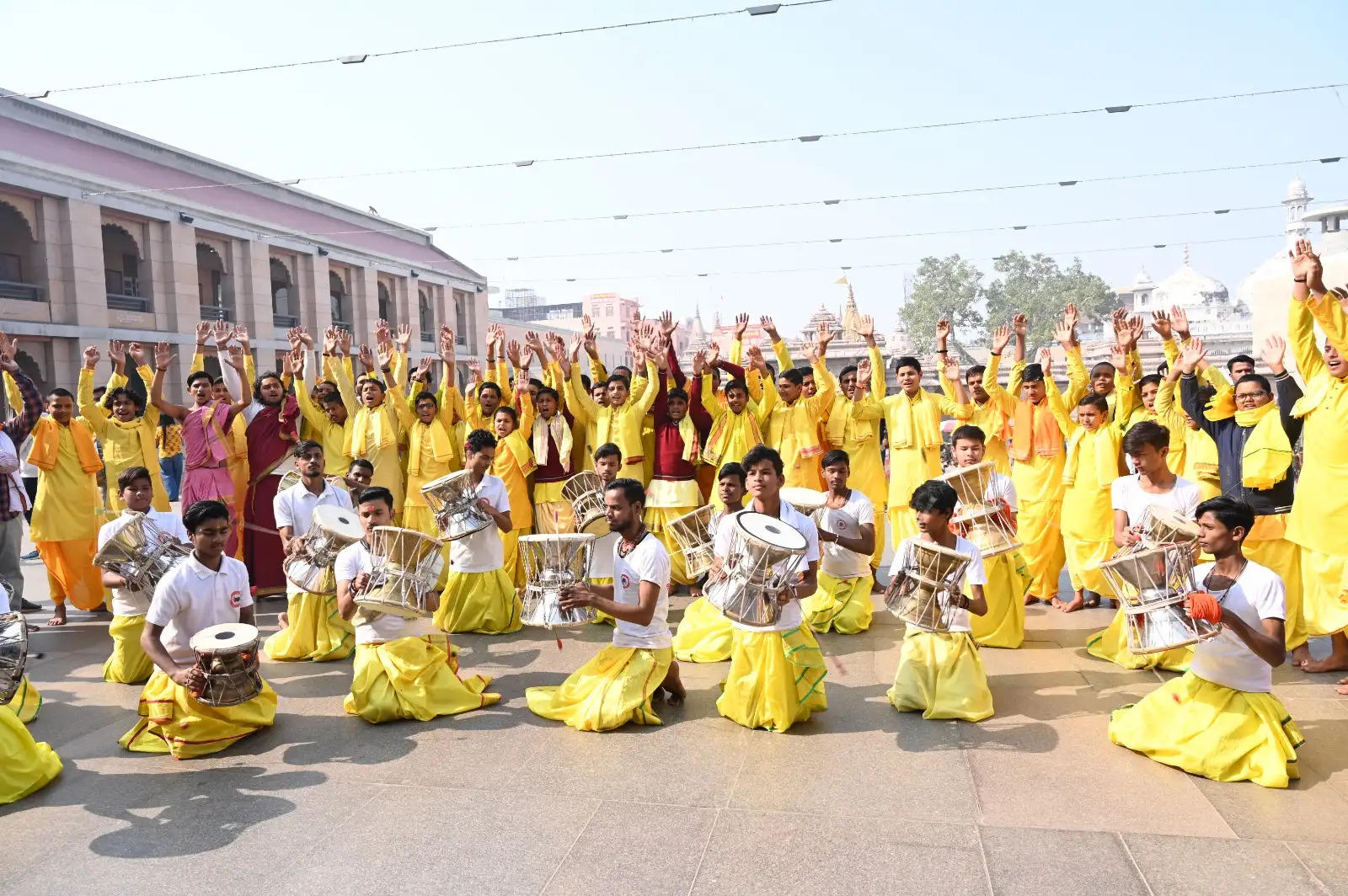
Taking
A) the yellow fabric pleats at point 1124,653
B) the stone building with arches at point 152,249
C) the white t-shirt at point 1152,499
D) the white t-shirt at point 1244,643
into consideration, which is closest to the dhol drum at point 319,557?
the white t-shirt at point 1244,643

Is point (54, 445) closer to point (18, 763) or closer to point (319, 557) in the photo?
point (319, 557)

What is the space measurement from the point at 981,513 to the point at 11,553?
697 cm

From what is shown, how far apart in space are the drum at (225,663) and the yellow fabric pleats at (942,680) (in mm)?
3201

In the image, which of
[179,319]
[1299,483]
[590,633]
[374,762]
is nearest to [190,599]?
[374,762]

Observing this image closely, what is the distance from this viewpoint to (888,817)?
12.0 feet

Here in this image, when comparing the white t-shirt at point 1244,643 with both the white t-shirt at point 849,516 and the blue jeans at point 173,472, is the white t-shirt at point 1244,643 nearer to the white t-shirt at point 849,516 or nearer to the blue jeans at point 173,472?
the white t-shirt at point 849,516

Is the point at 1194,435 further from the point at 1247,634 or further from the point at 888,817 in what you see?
the point at 888,817

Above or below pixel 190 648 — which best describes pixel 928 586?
above

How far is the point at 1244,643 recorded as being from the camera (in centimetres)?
390

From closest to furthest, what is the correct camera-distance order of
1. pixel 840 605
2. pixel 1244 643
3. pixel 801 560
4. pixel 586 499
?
pixel 1244 643, pixel 801 560, pixel 840 605, pixel 586 499

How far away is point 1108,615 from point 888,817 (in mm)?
4117

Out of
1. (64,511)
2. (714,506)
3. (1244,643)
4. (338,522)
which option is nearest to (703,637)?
(714,506)

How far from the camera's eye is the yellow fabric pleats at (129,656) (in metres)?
5.68

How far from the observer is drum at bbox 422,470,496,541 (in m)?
6.06
